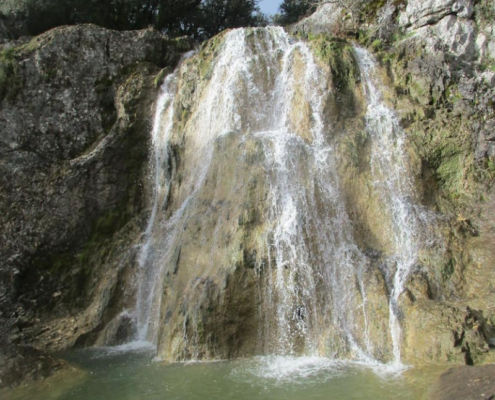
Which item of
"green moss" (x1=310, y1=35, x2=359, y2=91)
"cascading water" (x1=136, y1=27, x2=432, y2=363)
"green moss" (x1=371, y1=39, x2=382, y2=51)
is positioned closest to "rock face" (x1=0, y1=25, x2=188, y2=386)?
"cascading water" (x1=136, y1=27, x2=432, y2=363)

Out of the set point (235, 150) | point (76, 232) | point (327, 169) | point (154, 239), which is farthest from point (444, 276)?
point (76, 232)

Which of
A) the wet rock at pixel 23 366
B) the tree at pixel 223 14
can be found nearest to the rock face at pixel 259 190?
the wet rock at pixel 23 366

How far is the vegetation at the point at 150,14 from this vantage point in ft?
64.1

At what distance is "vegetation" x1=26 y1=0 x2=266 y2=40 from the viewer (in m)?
19.5

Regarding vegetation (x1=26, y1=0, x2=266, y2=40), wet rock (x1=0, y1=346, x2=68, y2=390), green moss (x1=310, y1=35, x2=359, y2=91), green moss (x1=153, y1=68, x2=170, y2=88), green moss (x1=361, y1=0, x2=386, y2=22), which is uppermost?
vegetation (x1=26, y1=0, x2=266, y2=40)

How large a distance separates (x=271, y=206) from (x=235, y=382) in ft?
11.8

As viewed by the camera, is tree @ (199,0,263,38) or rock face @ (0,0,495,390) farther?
tree @ (199,0,263,38)

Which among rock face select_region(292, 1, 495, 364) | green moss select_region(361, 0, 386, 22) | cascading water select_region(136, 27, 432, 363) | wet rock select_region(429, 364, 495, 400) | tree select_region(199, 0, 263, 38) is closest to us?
wet rock select_region(429, 364, 495, 400)

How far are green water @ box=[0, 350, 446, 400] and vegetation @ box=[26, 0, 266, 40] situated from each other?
1551 centimetres

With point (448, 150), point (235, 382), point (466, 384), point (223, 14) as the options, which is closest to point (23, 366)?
point (235, 382)

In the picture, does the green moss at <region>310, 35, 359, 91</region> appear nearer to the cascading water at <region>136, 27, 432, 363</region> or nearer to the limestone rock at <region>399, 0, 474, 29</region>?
the cascading water at <region>136, 27, 432, 363</region>

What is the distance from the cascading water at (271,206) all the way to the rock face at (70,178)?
2.83 feet

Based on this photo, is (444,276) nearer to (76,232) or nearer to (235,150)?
(235,150)

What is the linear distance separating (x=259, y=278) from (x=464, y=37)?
910 cm
